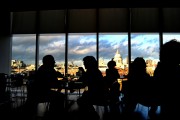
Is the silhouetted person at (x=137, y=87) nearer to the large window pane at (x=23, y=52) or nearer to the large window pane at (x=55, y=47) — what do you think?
the large window pane at (x=55, y=47)

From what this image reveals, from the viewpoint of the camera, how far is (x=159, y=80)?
4.21 feet

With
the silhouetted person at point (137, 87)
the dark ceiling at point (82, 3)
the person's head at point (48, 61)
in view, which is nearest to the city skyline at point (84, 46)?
the dark ceiling at point (82, 3)

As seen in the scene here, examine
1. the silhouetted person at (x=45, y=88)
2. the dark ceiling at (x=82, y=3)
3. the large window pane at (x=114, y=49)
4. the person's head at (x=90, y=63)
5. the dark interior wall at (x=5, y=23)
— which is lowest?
the silhouetted person at (x=45, y=88)

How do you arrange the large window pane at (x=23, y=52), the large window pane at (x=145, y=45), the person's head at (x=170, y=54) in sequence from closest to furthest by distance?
the person's head at (x=170, y=54), the large window pane at (x=145, y=45), the large window pane at (x=23, y=52)

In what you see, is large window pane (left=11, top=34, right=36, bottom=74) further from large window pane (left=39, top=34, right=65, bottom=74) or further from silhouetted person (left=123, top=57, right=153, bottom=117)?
silhouetted person (left=123, top=57, right=153, bottom=117)

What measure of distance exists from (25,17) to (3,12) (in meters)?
0.86

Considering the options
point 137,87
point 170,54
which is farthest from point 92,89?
point 170,54

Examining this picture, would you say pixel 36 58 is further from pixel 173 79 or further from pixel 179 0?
pixel 173 79

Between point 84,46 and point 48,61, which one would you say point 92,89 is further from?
point 84,46

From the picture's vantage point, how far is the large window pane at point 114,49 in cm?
812

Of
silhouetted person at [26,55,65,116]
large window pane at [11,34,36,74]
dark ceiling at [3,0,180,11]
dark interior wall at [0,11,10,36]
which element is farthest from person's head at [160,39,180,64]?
dark interior wall at [0,11,10,36]

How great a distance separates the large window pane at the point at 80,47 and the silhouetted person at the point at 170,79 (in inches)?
272

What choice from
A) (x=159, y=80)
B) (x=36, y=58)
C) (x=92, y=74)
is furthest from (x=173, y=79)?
(x=36, y=58)

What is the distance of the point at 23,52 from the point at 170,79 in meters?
7.95
